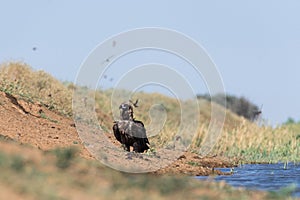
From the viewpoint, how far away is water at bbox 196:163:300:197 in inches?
687

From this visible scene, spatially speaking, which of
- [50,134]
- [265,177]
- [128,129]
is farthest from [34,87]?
[265,177]

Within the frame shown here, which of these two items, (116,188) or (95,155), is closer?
(116,188)

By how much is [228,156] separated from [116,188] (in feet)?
52.9

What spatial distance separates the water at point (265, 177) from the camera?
57.3 feet

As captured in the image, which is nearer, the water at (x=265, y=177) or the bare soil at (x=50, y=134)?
the water at (x=265, y=177)

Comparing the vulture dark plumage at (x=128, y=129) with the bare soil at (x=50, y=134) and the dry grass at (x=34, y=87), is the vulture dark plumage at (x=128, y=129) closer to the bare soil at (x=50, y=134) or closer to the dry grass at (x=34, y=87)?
the bare soil at (x=50, y=134)

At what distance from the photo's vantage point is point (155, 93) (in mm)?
53938

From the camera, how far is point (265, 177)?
65.2 ft

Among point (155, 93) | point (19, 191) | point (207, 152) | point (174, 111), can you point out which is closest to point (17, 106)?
point (207, 152)

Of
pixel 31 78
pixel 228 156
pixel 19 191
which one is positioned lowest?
pixel 19 191

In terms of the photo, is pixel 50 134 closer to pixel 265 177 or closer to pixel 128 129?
pixel 128 129

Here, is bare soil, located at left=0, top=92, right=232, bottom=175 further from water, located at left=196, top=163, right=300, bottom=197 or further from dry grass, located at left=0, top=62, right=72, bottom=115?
dry grass, located at left=0, top=62, right=72, bottom=115

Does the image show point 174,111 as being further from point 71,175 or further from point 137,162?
point 71,175

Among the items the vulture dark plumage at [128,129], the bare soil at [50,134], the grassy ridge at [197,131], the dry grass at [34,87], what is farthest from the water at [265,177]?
the dry grass at [34,87]
